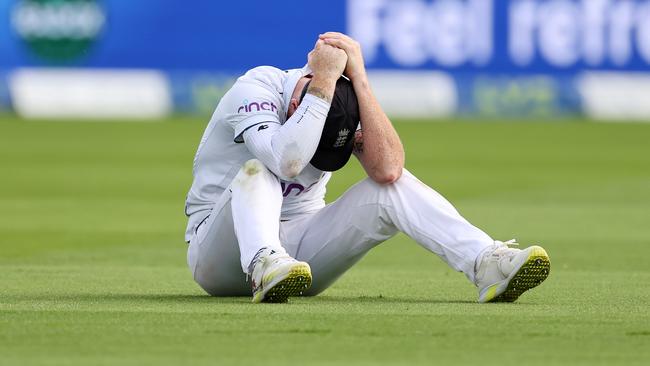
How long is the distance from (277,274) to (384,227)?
2.03 feet

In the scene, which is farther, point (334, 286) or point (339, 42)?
point (334, 286)

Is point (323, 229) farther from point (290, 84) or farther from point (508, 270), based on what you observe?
point (508, 270)

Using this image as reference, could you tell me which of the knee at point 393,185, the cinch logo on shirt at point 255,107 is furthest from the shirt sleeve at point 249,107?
the knee at point 393,185

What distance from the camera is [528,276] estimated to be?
5387 mm

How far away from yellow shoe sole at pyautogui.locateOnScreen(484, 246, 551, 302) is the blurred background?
1951 centimetres

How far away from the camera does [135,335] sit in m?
4.61

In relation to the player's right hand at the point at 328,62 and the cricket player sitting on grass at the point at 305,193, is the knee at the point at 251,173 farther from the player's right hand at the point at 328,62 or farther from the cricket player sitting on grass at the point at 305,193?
the player's right hand at the point at 328,62

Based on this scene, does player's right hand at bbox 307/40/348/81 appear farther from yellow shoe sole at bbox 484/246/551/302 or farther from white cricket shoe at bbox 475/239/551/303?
yellow shoe sole at bbox 484/246/551/302

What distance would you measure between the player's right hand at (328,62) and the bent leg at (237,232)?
16.1 inches

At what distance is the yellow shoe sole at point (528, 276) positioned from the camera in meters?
5.33

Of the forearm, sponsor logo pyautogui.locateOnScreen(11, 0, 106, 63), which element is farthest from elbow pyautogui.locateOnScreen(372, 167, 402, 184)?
sponsor logo pyautogui.locateOnScreen(11, 0, 106, 63)

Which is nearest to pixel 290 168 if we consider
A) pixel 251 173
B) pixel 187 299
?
pixel 251 173

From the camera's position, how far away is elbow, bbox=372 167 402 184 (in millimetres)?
5486

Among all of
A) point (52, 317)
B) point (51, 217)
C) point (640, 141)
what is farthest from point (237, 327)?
point (640, 141)
